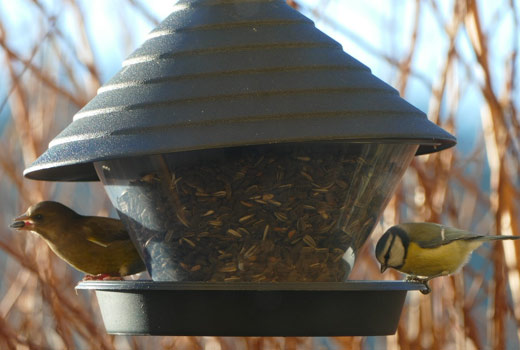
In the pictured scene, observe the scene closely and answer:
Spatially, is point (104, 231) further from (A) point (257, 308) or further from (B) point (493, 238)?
(B) point (493, 238)

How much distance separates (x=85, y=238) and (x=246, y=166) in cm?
85

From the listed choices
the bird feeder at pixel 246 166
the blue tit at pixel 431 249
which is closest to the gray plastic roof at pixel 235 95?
the bird feeder at pixel 246 166

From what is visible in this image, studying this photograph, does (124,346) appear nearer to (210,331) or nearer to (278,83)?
(210,331)

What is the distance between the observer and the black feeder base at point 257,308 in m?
1.78

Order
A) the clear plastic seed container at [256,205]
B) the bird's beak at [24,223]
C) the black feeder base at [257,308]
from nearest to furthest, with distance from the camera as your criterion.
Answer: the black feeder base at [257,308], the clear plastic seed container at [256,205], the bird's beak at [24,223]

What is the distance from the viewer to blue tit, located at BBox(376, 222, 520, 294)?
2.74 meters

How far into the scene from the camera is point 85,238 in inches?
99.2

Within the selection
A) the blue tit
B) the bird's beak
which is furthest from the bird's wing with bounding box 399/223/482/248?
the bird's beak

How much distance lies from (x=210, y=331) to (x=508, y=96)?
1.69 meters

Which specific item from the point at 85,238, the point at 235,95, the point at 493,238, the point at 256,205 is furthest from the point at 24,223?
the point at 493,238

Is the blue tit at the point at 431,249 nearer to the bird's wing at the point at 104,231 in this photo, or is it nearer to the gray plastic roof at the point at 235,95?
the gray plastic roof at the point at 235,95

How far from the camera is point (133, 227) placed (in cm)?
214

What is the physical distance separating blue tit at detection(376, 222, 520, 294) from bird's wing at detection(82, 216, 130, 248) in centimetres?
93

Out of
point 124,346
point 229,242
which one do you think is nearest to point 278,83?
point 229,242
